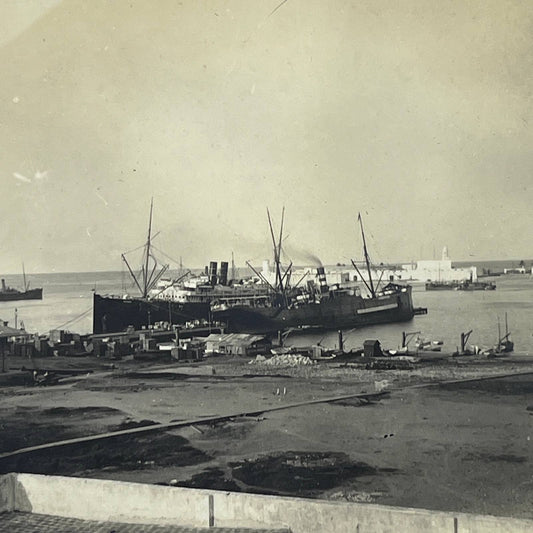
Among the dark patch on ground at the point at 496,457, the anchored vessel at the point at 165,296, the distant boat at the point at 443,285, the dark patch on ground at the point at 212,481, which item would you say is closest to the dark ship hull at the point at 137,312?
the anchored vessel at the point at 165,296

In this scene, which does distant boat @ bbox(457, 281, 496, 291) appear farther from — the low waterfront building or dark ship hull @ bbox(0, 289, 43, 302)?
dark ship hull @ bbox(0, 289, 43, 302)

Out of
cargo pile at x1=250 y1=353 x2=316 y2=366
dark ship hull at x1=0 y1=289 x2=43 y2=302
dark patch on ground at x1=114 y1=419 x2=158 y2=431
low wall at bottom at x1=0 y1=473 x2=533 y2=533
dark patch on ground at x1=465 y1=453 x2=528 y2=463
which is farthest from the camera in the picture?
dark ship hull at x1=0 y1=289 x2=43 y2=302

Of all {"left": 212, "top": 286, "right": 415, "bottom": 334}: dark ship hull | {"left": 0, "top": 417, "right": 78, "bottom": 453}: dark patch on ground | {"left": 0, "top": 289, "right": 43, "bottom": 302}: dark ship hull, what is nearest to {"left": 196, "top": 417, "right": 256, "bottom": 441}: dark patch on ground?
{"left": 212, "top": 286, "right": 415, "bottom": 334}: dark ship hull

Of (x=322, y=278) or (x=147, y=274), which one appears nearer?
(x=322, y=278)

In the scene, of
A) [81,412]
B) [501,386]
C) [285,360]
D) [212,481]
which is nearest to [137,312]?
[81,412]

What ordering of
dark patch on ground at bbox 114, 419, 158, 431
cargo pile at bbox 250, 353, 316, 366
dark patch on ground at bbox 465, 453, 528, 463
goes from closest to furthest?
dark patch on ground at bbox 465, 453, 528, 463, dark patch on ground at bbox 114, 419, 158, 431, cargo pile at bbox 250, 353, 316, 366

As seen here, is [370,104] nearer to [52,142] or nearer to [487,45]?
[487,45]

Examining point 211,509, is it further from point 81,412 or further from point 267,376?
point 81,412
